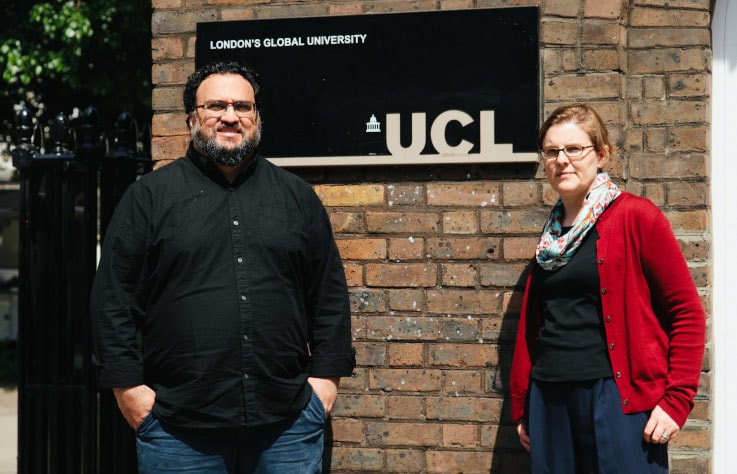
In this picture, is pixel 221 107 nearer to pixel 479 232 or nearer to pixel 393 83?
pixel 393 83

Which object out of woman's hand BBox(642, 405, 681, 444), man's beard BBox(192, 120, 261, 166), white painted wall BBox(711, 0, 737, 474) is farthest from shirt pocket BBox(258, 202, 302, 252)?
white painted wall BBox(711, 0, 737, 474)

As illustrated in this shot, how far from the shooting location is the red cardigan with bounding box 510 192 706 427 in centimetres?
284

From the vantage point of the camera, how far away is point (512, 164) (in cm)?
382

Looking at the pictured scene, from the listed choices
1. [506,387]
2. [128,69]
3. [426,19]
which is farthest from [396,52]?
[128,69]

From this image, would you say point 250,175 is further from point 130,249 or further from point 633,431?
point 633,431

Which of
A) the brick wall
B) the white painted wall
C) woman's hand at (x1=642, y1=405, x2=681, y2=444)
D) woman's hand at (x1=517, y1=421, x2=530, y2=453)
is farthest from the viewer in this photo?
the white painted wall

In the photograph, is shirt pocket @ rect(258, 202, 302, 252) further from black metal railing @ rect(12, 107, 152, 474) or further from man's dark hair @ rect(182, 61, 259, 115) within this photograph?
black metal railing @ rect(12, 107, 152, 474)

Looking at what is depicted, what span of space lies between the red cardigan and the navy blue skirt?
0.20 feet

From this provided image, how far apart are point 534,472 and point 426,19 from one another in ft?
6.22

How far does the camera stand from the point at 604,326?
9.52ft

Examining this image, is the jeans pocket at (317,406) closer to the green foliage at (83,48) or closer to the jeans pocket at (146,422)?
the jeans pocket at (146,422)

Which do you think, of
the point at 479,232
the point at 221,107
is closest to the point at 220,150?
the point at 221,107

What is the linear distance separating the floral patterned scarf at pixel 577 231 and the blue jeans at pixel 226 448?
3.04 feet

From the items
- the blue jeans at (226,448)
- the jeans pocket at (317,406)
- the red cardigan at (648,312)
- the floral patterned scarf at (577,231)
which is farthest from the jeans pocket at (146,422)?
the red cardigan at (648,312)
